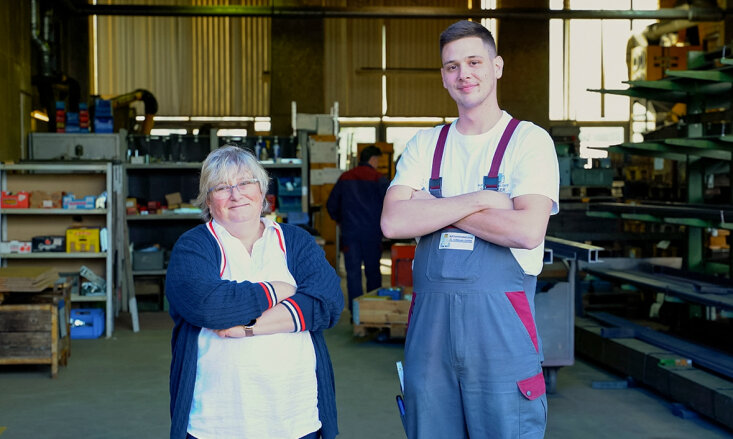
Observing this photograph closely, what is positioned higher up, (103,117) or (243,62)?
(243,62)

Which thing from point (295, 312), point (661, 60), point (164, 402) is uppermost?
point (661, 60)

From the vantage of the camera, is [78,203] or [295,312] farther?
[78,203]

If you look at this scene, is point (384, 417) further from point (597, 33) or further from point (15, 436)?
point (597, 33)

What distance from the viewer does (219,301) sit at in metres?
2.01

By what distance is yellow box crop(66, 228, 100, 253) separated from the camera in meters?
6.93

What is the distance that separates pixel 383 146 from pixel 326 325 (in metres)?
13.7

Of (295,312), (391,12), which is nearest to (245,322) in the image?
(295,312)

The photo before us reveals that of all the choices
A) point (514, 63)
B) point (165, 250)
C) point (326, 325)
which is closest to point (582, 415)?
point (326, 325)

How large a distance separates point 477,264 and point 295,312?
1.63 feet

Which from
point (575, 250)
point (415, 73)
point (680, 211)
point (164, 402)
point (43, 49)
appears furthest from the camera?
point (415, 73)

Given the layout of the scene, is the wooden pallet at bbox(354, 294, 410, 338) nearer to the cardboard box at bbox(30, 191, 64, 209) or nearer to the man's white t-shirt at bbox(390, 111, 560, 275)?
the cardboard box at bbox(30, 191, 64, 209)

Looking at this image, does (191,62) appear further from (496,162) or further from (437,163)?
(496,162)

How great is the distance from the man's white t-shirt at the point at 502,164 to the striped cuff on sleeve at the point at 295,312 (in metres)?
0.45

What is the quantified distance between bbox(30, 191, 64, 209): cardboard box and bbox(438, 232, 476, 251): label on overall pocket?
5.66 meters
